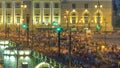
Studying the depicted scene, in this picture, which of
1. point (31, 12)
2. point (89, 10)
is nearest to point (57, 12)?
point (31, 12)

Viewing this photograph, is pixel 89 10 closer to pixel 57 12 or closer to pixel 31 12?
pixel 57 12

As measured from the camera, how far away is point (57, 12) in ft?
429

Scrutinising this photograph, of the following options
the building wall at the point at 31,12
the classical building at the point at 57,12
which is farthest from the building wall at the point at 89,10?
the building wall at the point at 31,12

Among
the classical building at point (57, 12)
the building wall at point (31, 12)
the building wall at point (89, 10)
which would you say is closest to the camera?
the building wall at point (31, 12)

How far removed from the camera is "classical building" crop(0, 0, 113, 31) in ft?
418

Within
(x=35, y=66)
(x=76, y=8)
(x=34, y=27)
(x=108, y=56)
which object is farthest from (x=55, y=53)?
(x=76, y=8)

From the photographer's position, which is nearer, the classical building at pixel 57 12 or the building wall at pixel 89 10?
the classical building at pixel 57 12

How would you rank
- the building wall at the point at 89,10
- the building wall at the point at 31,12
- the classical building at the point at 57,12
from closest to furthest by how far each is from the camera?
the building wall at the point at 31,12 < the classical building at the point at 57,12 < the building wall at the point at 89,10

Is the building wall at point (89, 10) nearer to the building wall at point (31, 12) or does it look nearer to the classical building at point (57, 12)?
the classical building at point (57, 12)

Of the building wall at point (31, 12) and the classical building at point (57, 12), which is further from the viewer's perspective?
the classical building at point (57, 12)

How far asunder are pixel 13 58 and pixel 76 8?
193 ft

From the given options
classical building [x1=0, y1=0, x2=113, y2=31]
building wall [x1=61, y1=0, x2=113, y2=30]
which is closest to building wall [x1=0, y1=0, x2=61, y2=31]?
classical building [x1=0, y1=0, x2=113, y2=31]

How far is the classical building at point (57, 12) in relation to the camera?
12738cm

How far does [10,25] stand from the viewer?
124 m
